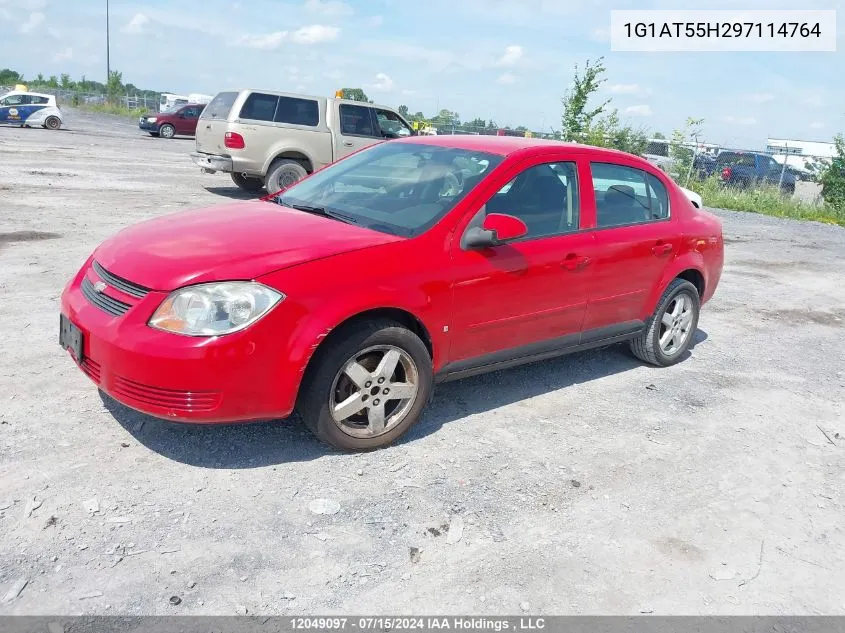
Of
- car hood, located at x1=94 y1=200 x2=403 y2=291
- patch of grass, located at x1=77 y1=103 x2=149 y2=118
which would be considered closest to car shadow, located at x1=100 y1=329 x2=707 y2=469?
car hood, located at x1=94 y1=200 x2=403 y2=291

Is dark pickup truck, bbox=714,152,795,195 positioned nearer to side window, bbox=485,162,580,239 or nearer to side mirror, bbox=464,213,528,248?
side window, bbox=485,162,580,239

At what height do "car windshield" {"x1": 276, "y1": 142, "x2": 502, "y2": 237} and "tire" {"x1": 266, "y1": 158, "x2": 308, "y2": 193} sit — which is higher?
"car windshield" {"x1": 276, "y1": 142, "x2": 502, "y2": 237}

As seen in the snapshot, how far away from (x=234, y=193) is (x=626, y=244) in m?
10.8

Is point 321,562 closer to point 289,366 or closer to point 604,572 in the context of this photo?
point 289,366

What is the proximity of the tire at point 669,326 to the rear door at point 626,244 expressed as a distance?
0.64 feet

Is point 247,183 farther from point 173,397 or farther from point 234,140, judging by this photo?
point 173,397

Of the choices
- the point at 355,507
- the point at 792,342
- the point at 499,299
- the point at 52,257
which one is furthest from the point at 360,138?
the point at 355,507

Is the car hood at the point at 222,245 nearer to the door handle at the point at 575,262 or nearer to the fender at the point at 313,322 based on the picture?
the fender at the point at 313,322

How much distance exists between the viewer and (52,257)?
737 cm

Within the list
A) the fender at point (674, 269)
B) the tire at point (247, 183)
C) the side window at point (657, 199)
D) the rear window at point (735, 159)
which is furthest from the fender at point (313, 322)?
the rear window at point (735, 159)

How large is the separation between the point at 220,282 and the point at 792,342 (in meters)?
5.57

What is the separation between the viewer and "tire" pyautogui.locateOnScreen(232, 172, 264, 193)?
14.1 metres

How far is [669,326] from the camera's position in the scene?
562cm

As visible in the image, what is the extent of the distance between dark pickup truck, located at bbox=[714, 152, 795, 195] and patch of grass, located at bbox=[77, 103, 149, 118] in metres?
38.2
